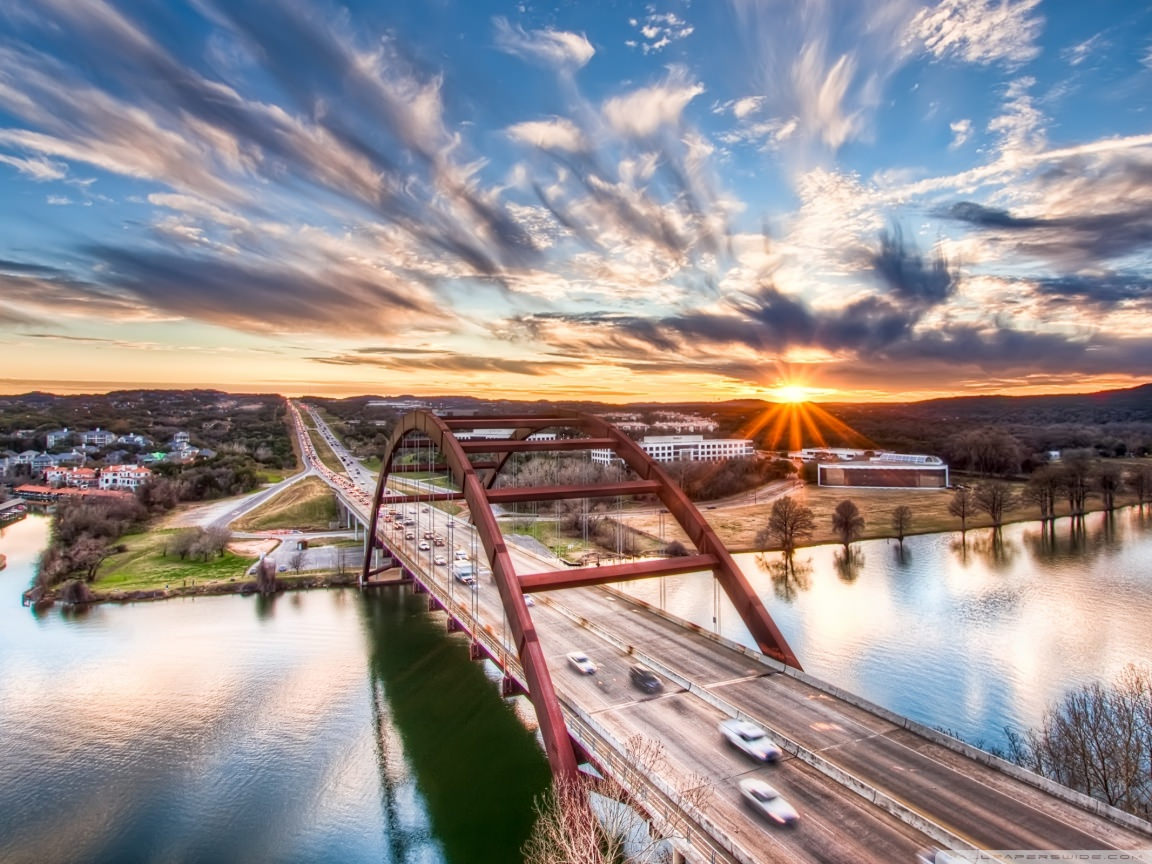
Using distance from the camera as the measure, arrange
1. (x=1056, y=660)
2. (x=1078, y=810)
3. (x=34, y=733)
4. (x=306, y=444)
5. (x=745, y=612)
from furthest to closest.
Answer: (x=306, y=444) → (x=1056, y=660) → (x=34, y=733) → (x=745, y=612) → (x=1078, y=810)

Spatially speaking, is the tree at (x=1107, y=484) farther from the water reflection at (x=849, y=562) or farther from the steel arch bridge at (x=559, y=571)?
the steel arch bridge at (x=559, y=571)

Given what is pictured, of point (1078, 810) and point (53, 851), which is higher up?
point (1078, 810)

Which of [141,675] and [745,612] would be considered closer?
[745,612]

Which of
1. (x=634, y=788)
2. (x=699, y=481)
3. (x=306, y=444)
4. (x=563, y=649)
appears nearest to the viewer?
(x=634, y=788)

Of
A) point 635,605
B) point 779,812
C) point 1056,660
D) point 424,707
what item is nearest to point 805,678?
point 779,812

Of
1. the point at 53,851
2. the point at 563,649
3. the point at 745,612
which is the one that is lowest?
the point at 53,851

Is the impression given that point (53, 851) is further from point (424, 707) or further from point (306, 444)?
point (306, 444)

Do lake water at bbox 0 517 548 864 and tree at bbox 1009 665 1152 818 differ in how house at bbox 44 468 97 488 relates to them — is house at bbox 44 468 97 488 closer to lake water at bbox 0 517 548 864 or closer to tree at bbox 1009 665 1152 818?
lake water at bbox 0 517 548 864

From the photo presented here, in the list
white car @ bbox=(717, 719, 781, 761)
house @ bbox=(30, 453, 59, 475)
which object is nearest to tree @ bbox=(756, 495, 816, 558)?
white car @ bbox=(717, 719, 781, 761)
